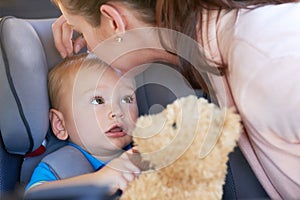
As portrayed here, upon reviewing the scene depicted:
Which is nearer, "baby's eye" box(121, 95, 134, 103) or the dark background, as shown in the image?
"baby's eye" box(121, 95, 134, 103)

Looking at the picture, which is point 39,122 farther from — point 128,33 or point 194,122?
point 194,122

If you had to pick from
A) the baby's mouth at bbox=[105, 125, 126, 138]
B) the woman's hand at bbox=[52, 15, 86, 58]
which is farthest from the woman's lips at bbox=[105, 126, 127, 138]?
the woman's hand at bbox=[52, 15, 86, 58]

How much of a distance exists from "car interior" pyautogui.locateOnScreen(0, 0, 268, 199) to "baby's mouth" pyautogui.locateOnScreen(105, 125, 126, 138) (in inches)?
2.3

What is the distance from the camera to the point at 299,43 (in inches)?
26.1

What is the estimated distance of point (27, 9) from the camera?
1349 millimetres

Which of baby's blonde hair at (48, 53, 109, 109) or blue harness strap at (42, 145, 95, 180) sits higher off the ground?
baby's blonde hair at (48, 53, 109, 109)

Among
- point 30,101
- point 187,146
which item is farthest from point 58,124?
point 187,146

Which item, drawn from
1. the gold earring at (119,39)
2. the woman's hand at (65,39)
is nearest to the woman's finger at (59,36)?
the woman's hand at (65,39)

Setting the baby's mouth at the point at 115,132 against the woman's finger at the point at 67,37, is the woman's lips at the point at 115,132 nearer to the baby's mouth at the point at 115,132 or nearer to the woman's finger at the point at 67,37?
the baby's mouth at the point at 115,132

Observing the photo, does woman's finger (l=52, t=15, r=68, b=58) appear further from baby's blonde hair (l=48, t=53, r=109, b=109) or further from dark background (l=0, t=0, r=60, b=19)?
dark background (l=0, t=0, r=60, b=19)

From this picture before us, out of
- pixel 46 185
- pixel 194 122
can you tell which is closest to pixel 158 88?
pixel 46 185

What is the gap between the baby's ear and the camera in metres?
1.00

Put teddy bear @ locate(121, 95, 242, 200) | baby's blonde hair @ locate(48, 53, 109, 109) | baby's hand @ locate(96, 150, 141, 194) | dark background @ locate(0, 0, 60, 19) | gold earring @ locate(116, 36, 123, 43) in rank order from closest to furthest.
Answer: teddy bear @ locate(121, 95, 242, 200)
baby's hand @ locate(96, 150, 141, 194)
gold earring @ locate(116, 36, 123, 43)
baby's blonde hair @ locate(48, 53, 109, 109)
dark background @ locate(0, 0, 60, 19)

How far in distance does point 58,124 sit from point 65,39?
198 millimetres
